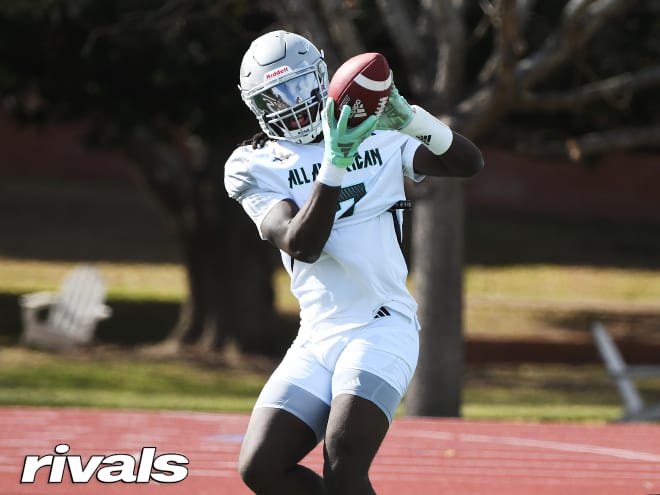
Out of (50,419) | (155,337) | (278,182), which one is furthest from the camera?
(155,337)

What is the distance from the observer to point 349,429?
4.51 meters

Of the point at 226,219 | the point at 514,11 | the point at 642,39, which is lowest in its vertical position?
the point at 226,219

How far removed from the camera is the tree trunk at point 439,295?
37.9 feet

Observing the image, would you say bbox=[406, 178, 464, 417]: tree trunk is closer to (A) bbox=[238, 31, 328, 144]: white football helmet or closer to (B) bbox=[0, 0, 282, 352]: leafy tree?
(B) bbox=[0, 0, 282, 352]: leafy tree

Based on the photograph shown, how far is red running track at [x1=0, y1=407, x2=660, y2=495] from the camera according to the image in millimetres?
6938

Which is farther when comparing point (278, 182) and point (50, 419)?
point (50, 419)

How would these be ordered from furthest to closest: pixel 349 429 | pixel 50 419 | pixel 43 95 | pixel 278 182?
pixel 43 95 < pixel 50 419 < pixel 278 182 < pixel 349 429

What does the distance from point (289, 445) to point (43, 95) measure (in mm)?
12283

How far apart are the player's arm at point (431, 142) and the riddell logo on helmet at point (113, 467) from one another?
2.70 metres

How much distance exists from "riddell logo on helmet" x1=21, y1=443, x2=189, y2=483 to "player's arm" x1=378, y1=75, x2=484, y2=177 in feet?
8.86

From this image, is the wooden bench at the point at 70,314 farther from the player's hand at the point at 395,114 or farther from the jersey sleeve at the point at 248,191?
the player's hand at the point at 395,114

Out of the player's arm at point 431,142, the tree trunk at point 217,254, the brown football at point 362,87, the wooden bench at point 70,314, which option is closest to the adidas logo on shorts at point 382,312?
the player's arm at point 431,142

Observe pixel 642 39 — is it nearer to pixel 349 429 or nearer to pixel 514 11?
pixel 514 11

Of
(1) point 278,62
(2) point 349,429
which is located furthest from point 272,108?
(2) point 349,429
